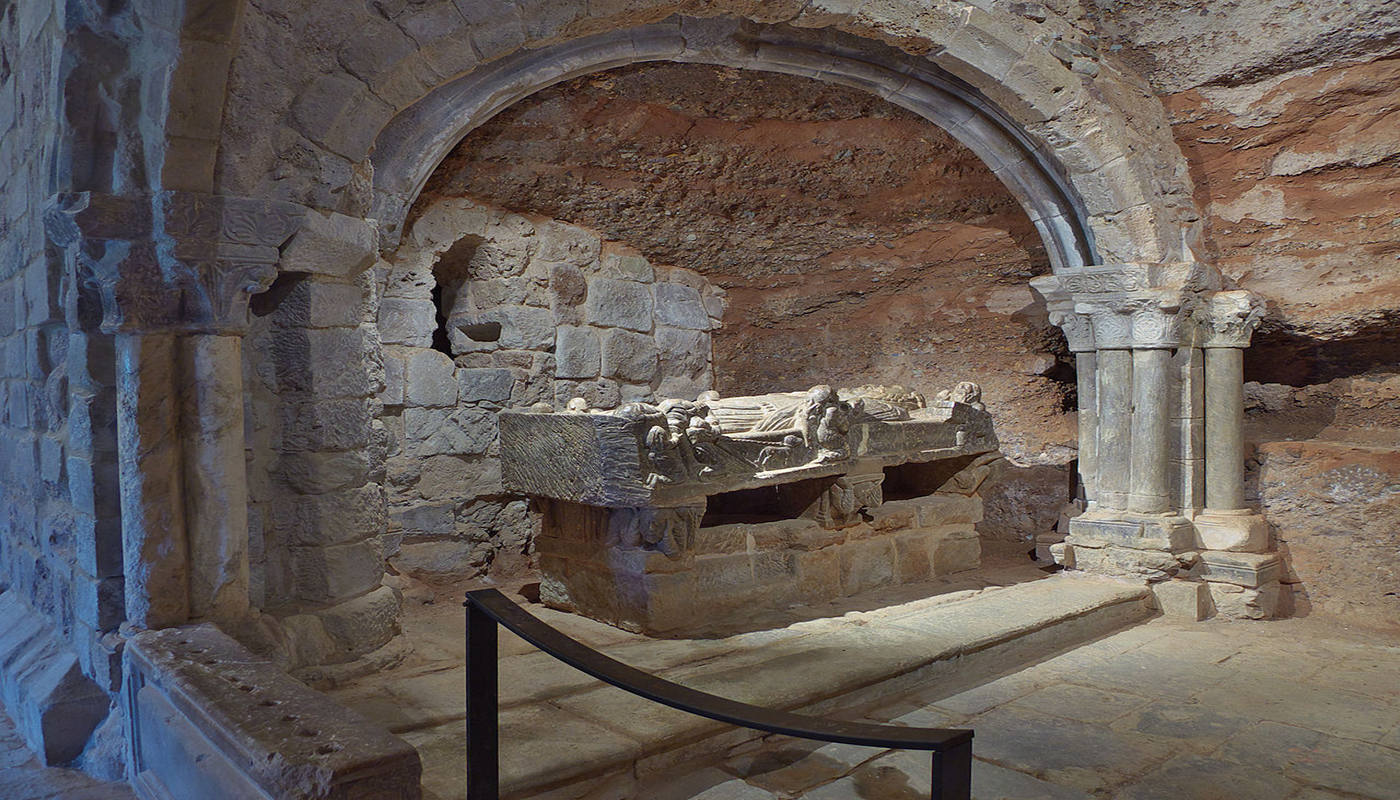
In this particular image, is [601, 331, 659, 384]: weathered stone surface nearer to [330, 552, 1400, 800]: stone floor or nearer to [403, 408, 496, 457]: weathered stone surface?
[403, 408, 496, 457]: weathered stone surface

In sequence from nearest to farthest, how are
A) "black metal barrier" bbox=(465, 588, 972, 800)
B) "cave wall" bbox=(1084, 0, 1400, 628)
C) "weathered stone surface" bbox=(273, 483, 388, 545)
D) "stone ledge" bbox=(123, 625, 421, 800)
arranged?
"black metal barrier" bbox=(465, 588, 972, 800), "stone ledge" bbox=(123, 625, 421, 800), "weathered stone surface" bbox=(273, 483, 388, 545), "cave wall" bbox=(1084, 0, 1400, 628)

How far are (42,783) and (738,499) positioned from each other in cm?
341

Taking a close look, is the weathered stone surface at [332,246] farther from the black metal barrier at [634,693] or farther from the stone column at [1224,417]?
the stone column at [1224,417]

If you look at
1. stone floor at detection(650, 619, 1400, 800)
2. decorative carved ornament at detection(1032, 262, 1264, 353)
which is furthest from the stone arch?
stone floor at detection(650, 619, 1400, 800)

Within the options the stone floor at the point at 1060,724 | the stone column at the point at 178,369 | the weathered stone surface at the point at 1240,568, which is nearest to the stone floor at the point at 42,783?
the stone column at the point at 178,369

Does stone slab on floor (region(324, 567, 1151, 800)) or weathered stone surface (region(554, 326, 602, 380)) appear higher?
weathered stone surface (region(554, 326, 602, 380))

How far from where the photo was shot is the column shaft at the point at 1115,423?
503 centimetres

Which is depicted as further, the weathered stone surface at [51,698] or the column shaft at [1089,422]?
the column shaft at [1089,422]

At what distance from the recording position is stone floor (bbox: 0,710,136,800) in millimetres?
2619

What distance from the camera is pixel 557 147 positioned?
500cm

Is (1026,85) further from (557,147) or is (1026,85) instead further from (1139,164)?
(557,147)

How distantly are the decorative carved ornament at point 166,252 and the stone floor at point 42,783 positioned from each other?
1.33 m

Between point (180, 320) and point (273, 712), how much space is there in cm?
132

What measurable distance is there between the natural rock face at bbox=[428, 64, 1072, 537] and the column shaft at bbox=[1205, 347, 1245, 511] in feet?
4.83
